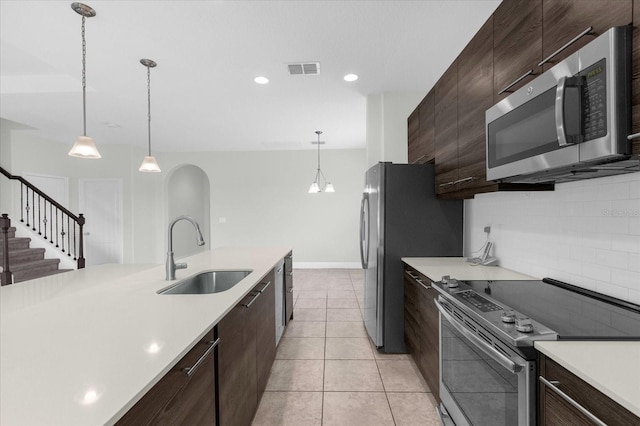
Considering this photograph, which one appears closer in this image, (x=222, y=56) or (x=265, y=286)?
(x=265, y=286)

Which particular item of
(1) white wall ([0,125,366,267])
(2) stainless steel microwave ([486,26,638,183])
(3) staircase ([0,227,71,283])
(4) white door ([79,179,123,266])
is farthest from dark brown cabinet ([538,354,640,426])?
(4) white door ([79,179,123,266])

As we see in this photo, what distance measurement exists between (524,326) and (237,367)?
4.27 feet

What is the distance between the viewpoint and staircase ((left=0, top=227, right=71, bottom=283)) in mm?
4574

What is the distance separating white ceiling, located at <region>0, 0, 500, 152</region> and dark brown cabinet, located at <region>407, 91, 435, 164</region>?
49 cm

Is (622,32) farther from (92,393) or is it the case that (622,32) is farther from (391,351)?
(391,351)

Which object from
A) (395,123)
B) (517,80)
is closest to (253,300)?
(517,80)

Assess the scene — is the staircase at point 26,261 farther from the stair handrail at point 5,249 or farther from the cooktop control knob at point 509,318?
the cooktop control knob at point 509,318

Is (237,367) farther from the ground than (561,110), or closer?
closer

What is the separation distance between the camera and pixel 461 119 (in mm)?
2230

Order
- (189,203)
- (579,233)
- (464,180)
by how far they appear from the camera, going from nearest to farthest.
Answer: (579,233)
(464,180)
(189,203)

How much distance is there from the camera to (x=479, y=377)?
1435 millimetres

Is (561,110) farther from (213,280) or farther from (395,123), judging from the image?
(395,123)

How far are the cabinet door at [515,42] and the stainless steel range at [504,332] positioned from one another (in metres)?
1.06

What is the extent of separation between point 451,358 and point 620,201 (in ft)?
3.61
